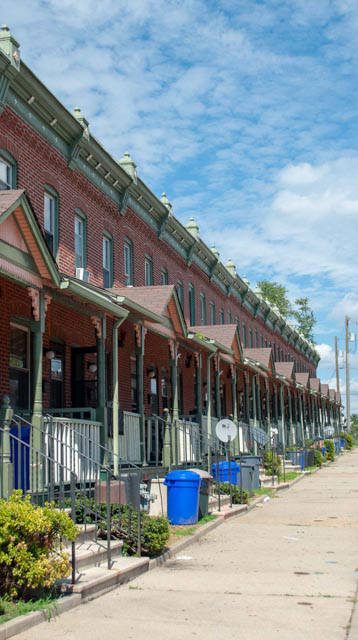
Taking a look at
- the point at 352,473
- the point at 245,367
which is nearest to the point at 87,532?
the point at 245,367

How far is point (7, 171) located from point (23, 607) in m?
9.25

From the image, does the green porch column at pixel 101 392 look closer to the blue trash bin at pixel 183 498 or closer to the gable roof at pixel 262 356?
the blue trash bin at pixel 183 498

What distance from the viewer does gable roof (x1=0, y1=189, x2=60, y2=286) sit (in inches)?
409

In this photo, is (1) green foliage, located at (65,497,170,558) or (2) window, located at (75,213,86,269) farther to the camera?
(2) window, located at (75,213,86,269)

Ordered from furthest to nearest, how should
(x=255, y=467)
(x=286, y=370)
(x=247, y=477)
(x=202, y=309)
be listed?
Answer: (x=286, y=370)
(x=202, y=309)
(x=255, y=467)
(x=247, y=477)

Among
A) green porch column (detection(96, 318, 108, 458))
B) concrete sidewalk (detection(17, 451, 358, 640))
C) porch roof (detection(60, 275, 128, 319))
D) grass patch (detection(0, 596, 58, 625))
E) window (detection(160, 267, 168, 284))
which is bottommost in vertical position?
concrete sidewalk (detection(17, 451, 358, 640))

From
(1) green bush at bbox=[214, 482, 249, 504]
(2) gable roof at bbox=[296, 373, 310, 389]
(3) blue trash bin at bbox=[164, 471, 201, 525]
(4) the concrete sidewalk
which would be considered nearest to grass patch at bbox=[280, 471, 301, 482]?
(1) green bush at bbox=[214, 482, 249, 504]

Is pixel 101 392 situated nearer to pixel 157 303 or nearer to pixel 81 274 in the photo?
pixel 157 303

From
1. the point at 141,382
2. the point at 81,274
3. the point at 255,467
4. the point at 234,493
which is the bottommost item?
the point at 234,493

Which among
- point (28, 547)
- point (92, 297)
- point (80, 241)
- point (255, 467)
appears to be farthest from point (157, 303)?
point (28, 547)

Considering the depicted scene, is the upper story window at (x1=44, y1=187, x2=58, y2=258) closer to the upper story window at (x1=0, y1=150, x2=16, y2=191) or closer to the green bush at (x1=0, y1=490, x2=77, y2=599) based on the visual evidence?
the upper story window at (x1=0, y1=150, x2=16, y2=191)

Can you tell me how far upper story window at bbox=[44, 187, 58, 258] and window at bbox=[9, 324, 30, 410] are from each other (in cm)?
223

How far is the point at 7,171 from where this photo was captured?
1473 cm

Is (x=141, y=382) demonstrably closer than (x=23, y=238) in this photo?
No
